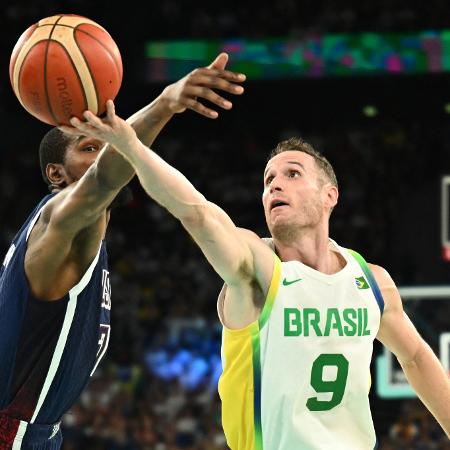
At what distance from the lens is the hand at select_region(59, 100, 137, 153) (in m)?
3.43

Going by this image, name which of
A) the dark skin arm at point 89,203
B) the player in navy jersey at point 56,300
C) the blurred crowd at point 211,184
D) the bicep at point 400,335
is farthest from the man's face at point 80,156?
the blurred crowd at point 211,184

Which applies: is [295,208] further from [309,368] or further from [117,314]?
[117,314]

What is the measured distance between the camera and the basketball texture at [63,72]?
11.9 ft

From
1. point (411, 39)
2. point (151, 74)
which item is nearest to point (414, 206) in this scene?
point (411, 39)

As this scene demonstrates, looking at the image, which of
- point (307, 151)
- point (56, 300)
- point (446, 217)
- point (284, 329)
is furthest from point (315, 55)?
point (56, 300)

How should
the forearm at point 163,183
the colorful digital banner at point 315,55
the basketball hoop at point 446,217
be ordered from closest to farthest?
the forearm at point 163,183, the basketball hoop at point 446,217, the colorful digital banner at point 315,55

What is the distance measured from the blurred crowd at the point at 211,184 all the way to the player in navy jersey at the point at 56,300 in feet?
24.0

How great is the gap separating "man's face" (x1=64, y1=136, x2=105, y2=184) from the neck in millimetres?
852

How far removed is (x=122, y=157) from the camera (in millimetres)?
3650

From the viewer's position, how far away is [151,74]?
13.7 metres

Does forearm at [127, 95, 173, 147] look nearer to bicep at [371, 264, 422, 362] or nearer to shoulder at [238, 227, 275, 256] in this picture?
shoulder at [238, 227, 275, 256]

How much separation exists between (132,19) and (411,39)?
155 inches

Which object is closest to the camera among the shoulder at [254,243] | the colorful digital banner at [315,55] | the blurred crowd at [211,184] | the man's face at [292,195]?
the shoulder at [254,243]

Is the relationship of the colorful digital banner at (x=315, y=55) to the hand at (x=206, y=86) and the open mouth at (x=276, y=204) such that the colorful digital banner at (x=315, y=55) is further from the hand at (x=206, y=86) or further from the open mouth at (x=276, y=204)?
the hand at (x=206, y=86)
